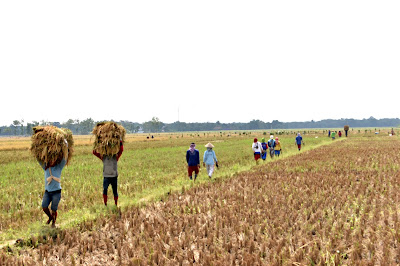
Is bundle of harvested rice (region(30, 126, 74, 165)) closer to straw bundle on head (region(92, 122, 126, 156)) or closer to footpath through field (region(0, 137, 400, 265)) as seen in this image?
straw bundle on head (region(92, 122, 126, 156))

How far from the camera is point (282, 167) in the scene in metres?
15.5

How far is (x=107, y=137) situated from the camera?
24.9 ft

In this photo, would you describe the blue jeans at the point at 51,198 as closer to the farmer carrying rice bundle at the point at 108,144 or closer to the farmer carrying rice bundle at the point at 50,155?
the farmer carrying rice bundle at the point at 50,155

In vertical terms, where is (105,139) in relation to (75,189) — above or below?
above

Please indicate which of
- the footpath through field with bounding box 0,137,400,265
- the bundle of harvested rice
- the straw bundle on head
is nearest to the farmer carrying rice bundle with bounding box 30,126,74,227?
the bundle of harvested rice

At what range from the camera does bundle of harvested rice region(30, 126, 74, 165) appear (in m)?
6.18

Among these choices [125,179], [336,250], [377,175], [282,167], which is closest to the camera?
[336,250]

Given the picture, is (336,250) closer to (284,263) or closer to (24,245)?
(284,263)

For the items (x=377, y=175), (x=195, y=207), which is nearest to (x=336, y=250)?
(x=195, y=207)

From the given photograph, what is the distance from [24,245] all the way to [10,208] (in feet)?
12.8

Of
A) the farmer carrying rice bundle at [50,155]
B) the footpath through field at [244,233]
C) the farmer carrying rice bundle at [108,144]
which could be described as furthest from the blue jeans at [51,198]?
the farmer carrying rice bundle at [108,144]

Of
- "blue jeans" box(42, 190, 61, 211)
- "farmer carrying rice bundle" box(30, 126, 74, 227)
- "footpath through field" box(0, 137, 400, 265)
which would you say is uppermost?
"farmer carrying rice bundle" box(30, 126, 74, 227)

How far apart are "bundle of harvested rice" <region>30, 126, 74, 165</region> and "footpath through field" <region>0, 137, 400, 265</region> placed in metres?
1.69

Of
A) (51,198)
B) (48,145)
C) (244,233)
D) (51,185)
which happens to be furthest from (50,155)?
(244,233)
